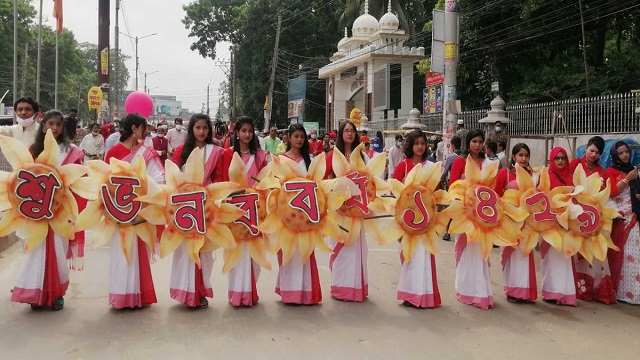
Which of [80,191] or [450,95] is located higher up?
[450,95]

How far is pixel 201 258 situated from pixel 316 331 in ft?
3.74

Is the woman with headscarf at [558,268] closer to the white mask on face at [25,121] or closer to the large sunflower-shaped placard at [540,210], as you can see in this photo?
the large sunflower-shaped placard at [540,210]

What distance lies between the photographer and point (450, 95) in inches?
448

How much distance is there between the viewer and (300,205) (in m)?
5.13

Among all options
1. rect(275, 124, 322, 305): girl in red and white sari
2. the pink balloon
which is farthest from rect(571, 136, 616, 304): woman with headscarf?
the pink balloon

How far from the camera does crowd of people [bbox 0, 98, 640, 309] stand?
5016 mm

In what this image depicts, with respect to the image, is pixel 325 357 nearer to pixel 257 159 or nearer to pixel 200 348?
pixel 200 348

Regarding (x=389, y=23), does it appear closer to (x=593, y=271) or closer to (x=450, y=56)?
(x=450, y=56)

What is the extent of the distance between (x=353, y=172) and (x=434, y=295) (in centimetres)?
121

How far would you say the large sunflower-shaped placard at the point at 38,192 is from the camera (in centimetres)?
485

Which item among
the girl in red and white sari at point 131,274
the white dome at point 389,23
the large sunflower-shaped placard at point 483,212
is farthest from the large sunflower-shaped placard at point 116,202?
the white dome at point 389,23

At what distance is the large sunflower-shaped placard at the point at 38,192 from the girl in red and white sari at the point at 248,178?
1.19m

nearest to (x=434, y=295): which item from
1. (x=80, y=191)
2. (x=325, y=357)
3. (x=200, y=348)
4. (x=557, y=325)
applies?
(x=557, y=325)

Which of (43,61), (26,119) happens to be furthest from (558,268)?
(43,61)
